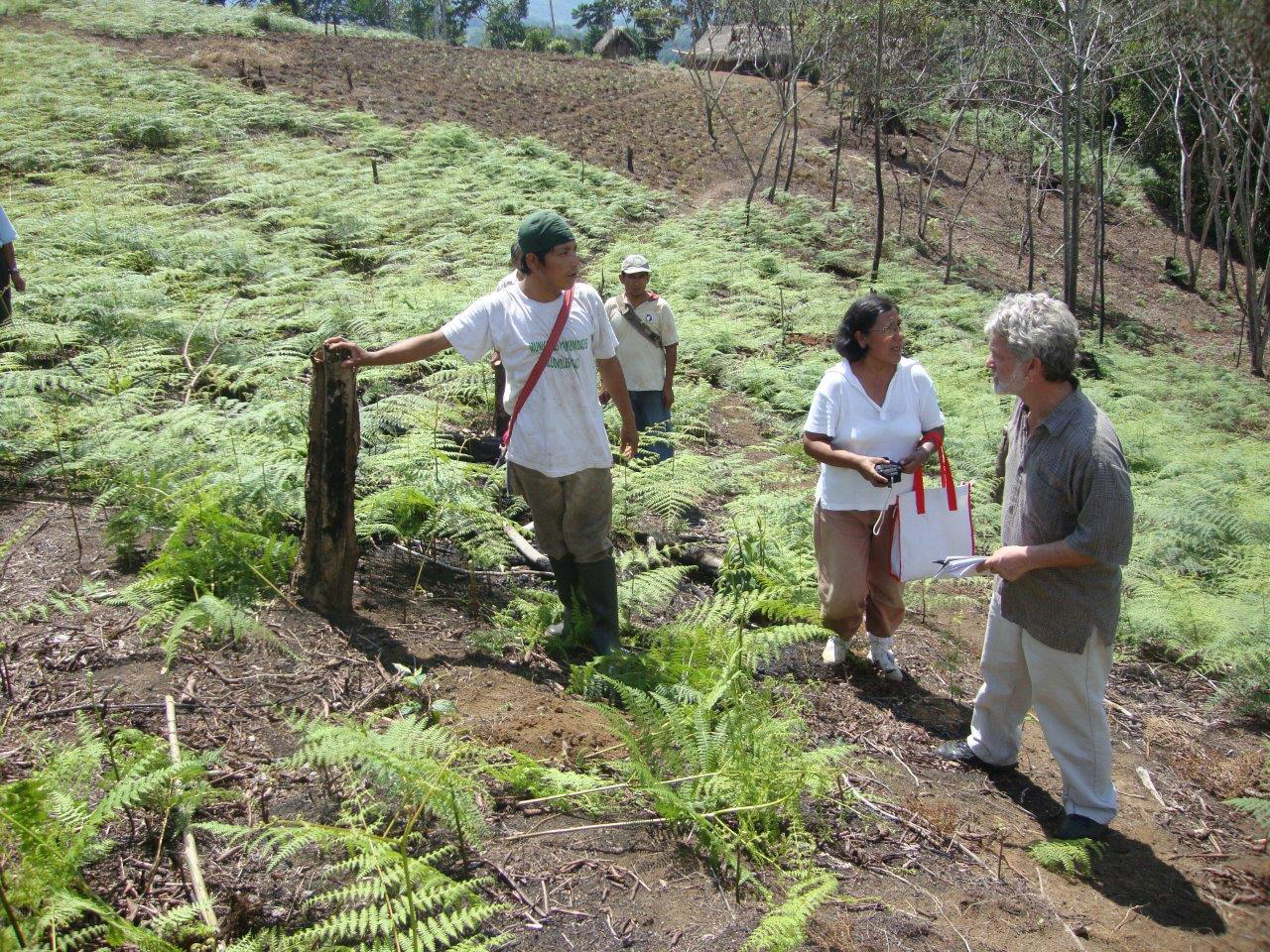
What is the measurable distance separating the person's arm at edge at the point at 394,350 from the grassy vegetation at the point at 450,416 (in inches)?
39.6

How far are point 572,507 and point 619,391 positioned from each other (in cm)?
64

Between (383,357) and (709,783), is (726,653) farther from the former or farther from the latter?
(383,357)

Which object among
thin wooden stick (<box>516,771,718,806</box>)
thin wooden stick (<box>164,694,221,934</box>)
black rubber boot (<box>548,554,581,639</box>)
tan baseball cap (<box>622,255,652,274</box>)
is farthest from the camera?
tan baseball cap (<box>622,255,652,274</box>)

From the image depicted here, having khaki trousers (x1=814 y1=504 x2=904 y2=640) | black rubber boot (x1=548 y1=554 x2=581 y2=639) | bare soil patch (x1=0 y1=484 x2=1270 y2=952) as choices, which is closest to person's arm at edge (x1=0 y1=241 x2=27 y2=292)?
bare soil patch (x1=0 y1=484 x2=1270 y2=952)

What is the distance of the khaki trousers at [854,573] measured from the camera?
486cm

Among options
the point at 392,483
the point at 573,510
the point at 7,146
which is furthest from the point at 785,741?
the point at 7,146

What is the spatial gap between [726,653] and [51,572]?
3.21 metres

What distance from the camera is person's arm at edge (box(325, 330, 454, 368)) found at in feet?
13.4

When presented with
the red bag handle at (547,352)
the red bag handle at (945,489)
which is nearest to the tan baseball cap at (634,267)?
the red bag handle at (547,352)

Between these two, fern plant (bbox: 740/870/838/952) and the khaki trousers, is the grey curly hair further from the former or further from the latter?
fern plant (bbox: 740/870/838/952)

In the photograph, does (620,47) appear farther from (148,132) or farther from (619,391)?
(619,391)

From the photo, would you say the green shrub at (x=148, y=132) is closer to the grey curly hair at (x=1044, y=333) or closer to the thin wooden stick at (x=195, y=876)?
the thin wooden stick at (x=195, y=876)

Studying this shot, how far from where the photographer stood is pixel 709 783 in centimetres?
354

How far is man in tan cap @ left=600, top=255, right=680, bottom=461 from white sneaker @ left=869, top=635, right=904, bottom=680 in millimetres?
2310
